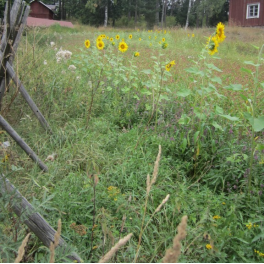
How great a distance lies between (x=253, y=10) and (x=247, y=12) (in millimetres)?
478

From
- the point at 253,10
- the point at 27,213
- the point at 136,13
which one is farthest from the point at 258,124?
the point at 136,13

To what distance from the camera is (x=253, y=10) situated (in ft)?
67.8

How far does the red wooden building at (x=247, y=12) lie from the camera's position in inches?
784

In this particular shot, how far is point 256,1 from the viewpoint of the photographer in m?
20.2

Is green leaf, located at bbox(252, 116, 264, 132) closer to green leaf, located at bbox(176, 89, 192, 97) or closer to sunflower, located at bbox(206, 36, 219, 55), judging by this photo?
green leaf, located at bbox(176, 89, 192, 97)

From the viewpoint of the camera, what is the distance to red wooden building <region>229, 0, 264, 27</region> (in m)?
19.9

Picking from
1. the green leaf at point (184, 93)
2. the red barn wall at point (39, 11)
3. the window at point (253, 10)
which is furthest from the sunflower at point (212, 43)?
the red barn wall at point (39, 11)

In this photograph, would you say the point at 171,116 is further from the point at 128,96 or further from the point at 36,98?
the point at 36,98

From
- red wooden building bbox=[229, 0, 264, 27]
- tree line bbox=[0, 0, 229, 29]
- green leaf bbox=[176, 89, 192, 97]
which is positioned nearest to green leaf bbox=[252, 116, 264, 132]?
green leaf bbox=[176, 89, 192, 97]

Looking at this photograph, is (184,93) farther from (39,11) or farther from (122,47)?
(39,11)

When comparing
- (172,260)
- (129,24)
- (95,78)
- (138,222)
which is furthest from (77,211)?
(129,24)

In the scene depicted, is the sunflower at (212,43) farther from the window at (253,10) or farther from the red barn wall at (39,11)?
the red barn wall at (39,11)

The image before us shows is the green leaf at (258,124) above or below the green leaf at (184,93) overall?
below

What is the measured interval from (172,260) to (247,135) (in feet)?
8.12
